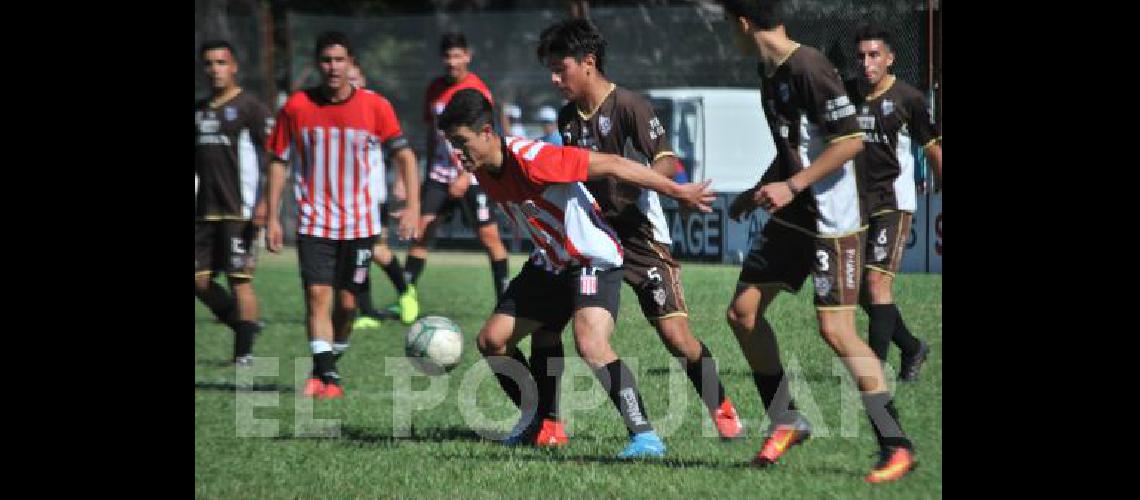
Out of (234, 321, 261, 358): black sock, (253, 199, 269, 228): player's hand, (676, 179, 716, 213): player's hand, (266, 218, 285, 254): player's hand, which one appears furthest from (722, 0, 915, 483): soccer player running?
(234, 321, 261, 358): black sock

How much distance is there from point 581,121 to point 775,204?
155 centimetres

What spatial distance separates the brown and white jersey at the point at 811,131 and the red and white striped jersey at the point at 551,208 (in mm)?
792

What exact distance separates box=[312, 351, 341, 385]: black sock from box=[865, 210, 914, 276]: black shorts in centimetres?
319

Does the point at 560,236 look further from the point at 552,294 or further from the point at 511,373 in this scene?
the point at 511,373

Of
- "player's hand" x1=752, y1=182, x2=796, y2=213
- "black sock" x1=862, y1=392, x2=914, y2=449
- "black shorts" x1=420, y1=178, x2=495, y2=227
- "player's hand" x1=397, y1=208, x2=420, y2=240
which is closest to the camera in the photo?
"player's hand" x1=752, y1=182, x2=796, y2=213

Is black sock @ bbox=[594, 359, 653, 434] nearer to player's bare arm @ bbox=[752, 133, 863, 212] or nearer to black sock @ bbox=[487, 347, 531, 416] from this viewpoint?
black sock @ bbox=[487, 347, 531, 416]

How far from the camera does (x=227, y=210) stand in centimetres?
1062

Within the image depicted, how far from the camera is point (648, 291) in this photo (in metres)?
7.21

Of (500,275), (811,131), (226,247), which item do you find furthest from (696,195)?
(500,275)

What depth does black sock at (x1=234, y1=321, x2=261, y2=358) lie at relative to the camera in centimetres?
1058
